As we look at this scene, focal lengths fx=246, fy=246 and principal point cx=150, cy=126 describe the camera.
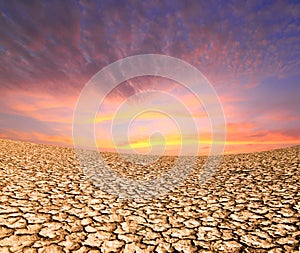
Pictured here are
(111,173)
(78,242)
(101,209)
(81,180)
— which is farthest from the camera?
(111,173)

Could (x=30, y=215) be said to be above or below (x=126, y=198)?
below

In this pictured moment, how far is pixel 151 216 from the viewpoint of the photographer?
4871mm

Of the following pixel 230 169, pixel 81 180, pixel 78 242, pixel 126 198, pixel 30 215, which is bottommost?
pixel 78 242

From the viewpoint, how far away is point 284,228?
4164 mm

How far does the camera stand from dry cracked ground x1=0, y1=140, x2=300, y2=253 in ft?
12.0

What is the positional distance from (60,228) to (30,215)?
85 centimetres

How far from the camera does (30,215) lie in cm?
456

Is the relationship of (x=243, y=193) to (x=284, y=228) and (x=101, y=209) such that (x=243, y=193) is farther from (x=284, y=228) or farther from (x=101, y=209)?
(x=101, y=209)

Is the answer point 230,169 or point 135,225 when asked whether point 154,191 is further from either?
point 230,169

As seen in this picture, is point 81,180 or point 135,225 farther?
point 81,180

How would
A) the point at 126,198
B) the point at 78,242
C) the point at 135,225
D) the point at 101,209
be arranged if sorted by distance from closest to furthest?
the point at 78,242 → the point at 135,225 → the point at 101,209 → the point at 126,198

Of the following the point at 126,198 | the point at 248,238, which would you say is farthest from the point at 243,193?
the point at 126,198

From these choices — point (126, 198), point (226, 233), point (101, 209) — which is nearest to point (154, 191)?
point (126, 198)

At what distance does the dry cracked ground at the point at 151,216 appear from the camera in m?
3.67
